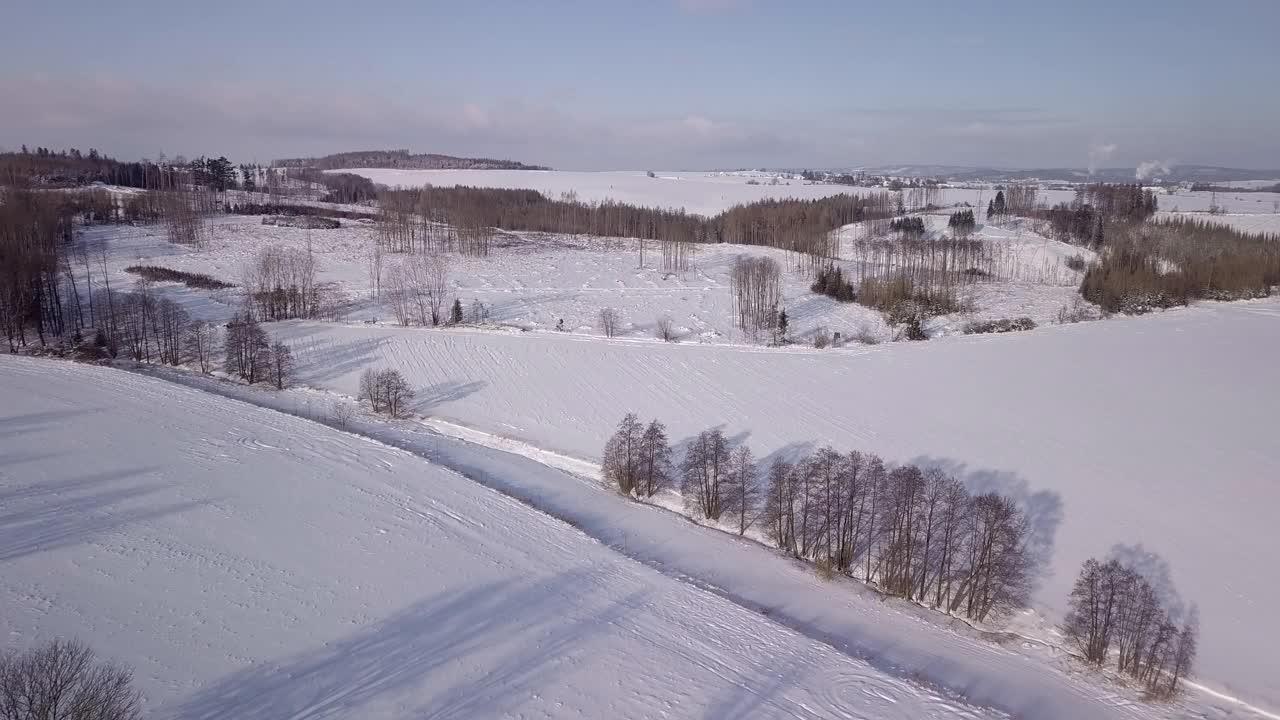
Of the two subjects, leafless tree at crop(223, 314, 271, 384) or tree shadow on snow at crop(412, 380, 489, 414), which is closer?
tree shadow on snow at crop(412, 380, 489, 414)

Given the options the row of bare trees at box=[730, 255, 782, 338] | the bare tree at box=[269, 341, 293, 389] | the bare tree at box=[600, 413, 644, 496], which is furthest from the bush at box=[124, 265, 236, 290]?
the bare tree at box=[600, 413, 644, 496]

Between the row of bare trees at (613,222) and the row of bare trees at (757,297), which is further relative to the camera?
the row of bare trees at (613,222)

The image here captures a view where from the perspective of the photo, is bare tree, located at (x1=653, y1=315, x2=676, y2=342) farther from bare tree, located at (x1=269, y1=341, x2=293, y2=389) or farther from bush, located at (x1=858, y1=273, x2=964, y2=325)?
bare tree, located at (x1=269, y1=341, x2=293, y2=389)

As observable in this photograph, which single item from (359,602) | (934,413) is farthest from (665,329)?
(359,602)

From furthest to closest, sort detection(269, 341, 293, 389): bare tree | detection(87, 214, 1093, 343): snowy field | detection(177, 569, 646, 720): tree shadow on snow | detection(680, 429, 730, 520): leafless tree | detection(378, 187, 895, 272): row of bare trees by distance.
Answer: detection(378, 187, 895, 272): row of bare trees, detection(87, 214, 1093, 343): snowy field, detection(269, 341, 293, 389): bare tree, detection(680, 429, 730, 520): leafless tree, detection(177, 569, 646, 720): tree shadow on snow

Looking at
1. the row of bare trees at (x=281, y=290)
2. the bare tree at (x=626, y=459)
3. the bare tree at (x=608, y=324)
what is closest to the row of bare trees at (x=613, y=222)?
the row of bare trees at (x=281, y=290)

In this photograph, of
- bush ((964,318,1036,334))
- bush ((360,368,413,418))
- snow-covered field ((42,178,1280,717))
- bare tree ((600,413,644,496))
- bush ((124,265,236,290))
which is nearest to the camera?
snow-covered field ((42,178,1280,717))

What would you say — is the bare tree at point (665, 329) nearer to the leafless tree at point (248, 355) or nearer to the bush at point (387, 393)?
the bush at point (387, 393)
